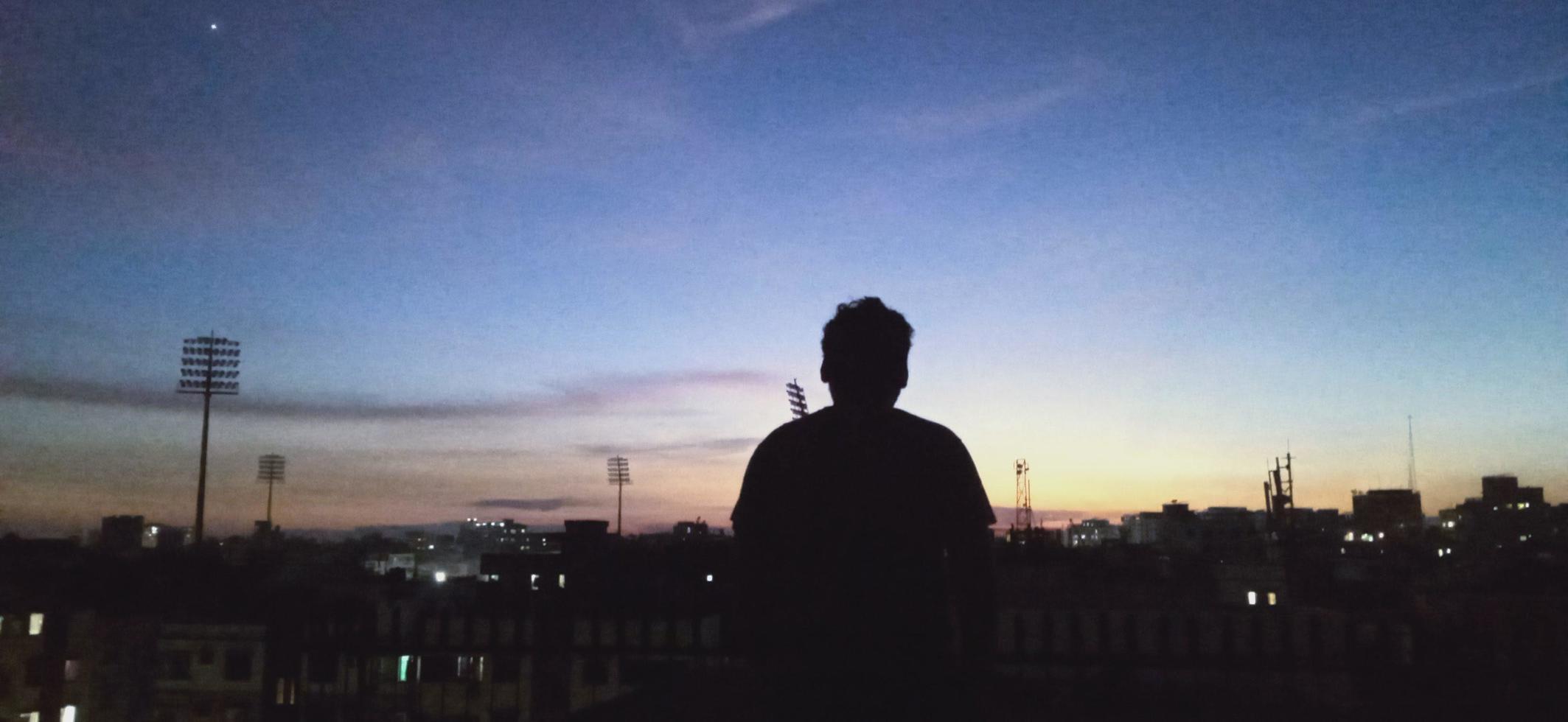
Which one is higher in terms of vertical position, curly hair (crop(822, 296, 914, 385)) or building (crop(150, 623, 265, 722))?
curly hair (crop(822, 296, 914, 385))

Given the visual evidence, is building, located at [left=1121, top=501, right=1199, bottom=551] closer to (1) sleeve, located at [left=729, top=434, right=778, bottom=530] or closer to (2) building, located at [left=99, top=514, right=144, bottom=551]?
(1) sleeve, located at [left=729, top=434, right=778, bottom=530]

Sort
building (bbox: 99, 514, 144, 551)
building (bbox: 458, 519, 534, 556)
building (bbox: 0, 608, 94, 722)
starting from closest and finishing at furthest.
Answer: building (bbox: 0, 608, 94, 722)
building (bbox: 99, 514, 144, 551)
building (bbox: 458, 519, 534, 556)

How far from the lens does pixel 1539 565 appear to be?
19141mm

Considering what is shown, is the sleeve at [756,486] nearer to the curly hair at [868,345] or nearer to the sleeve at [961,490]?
the curly hair at [868,345]

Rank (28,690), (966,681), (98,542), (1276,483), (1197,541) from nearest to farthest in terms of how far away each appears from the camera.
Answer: (966,681) → (28,690) → (1276,483) → (98,542) → (1197,541)

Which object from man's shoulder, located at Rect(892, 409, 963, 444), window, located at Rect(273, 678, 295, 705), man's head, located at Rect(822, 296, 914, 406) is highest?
man's head, located at Rect(822, 296, 914, 406)

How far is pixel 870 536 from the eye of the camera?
2.44 m

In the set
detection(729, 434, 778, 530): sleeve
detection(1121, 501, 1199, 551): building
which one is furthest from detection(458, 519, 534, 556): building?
detection(729, 434, 778, 530): sleeve

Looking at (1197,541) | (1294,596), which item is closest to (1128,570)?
(1294,596)

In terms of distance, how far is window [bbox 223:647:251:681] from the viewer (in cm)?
3178

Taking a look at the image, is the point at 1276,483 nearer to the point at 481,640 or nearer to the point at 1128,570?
the point at 1128,570

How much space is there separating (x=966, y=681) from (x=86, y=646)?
1718 inches

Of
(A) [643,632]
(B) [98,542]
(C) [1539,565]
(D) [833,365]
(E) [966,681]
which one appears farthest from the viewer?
(B) [98,542]

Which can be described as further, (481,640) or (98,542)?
(98,542)
